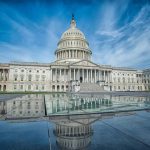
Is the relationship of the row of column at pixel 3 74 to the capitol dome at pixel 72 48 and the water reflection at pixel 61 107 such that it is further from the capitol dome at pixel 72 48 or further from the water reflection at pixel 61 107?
the water reflection at pixel 61 107

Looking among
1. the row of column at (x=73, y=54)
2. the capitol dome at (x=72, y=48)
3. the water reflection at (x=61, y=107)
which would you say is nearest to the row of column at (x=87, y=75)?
the capitol dome at (x=72, y=48)

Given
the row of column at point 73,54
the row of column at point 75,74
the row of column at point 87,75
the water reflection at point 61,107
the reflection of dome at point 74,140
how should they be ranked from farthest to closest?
the row of column at point 73,54
the row of column at point 87,75
the row of column at point 75,74
the water reflection at point 61,107
the reflection of dome at point 74,140

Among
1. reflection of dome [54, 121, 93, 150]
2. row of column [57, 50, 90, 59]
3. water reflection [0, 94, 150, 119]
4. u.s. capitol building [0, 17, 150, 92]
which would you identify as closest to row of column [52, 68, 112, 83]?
u.s. capitol building [0, 17, 150, 92]

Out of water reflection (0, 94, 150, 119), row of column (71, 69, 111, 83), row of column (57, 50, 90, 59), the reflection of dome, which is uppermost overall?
row of column (57, 50, 90, 59)

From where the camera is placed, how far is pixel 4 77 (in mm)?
77312

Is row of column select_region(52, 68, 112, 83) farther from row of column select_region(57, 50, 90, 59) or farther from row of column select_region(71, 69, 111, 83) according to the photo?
row of column select_region(57, 50, 90, 59)

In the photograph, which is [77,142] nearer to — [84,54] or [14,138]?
[14,138]

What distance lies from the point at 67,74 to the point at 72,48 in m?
18.8

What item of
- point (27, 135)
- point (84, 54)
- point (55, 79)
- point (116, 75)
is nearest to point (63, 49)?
point (84, 54)

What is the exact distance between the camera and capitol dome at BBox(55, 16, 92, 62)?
9275 centimetres

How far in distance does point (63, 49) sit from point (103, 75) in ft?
94.8

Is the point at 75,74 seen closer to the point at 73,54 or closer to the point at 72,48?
the point at 73,54

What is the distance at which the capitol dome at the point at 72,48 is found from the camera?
9275 centimetres

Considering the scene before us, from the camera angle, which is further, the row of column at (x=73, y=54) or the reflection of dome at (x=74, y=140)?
the row of column at (x=73, y=54)
